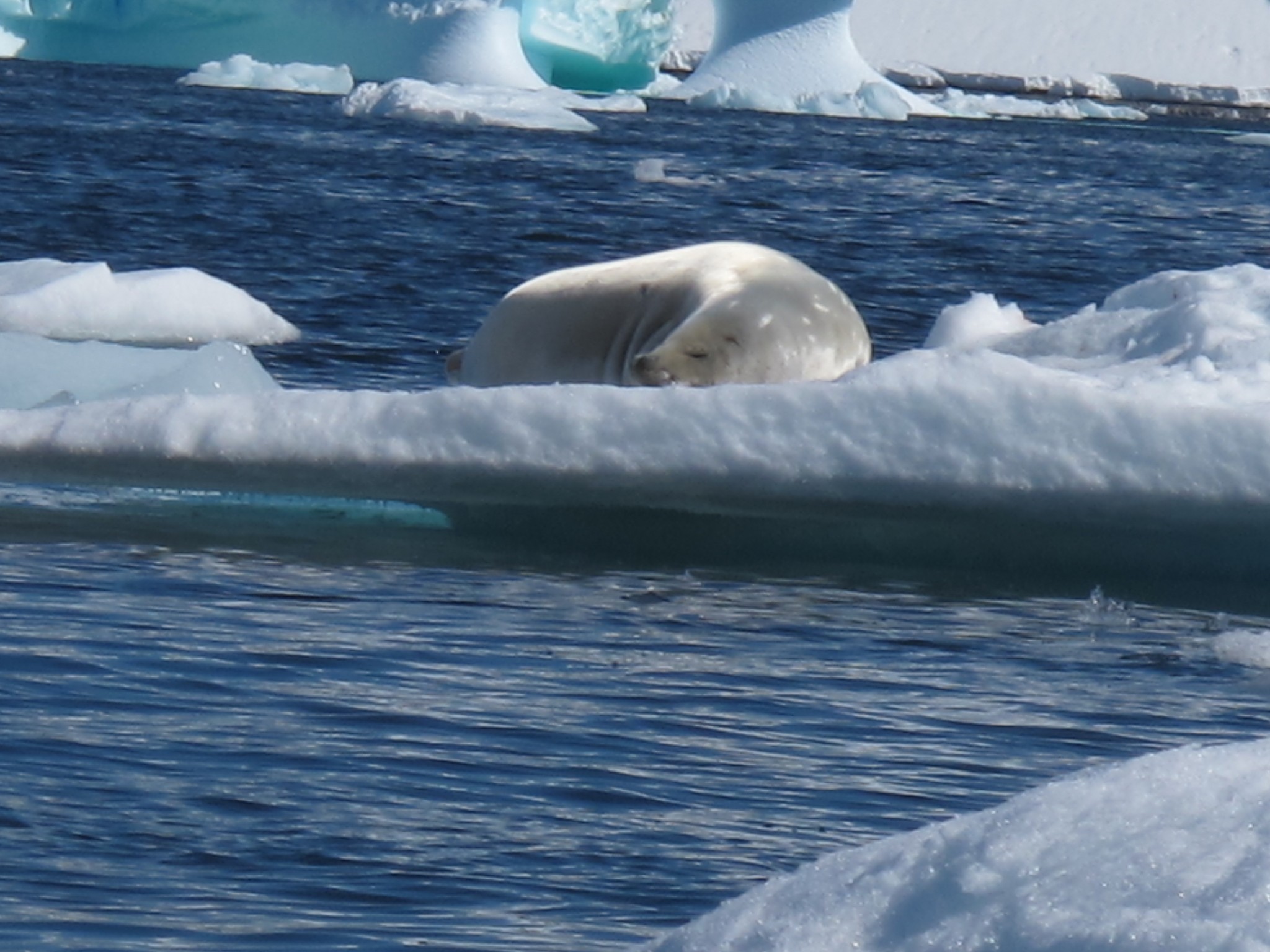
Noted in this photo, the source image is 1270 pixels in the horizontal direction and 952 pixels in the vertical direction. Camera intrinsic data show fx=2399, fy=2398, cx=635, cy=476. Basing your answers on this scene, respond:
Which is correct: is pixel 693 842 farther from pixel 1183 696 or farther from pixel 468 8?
pixel 468 8

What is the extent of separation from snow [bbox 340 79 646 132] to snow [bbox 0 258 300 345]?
49.3ft

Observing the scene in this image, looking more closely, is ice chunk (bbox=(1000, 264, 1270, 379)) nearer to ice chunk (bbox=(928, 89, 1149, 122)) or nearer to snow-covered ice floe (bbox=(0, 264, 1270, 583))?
snow-covered ice floe (bbox=(0, 264, 1270, 583))

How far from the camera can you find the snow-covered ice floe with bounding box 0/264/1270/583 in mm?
3912

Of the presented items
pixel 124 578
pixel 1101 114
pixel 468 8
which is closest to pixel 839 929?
pixel 124 578

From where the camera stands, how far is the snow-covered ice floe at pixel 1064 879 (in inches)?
62.2

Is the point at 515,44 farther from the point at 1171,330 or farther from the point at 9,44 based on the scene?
the point at 1171,330

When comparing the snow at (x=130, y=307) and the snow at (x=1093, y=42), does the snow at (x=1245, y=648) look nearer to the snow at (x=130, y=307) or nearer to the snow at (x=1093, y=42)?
the snow at (x=130, y=307)

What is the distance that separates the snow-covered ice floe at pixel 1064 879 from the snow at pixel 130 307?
568 cm

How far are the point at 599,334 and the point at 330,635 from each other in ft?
6.94

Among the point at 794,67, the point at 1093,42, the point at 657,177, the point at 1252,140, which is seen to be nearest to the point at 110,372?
the point at 657,177

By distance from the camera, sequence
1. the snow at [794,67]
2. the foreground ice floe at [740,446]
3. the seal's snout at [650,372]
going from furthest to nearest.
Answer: the snow at [794,67] → the seal's snout at [650,372] → the foreground ice floe at [740,446]

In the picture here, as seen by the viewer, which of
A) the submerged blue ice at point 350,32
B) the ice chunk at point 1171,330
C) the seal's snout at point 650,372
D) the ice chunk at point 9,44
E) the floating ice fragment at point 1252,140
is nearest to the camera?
the ice chunk at point 1171,330

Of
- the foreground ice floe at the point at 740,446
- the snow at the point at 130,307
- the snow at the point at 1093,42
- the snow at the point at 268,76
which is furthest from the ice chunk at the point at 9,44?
the foreground ice floe at the point at 740,446

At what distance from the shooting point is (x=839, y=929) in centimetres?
169
